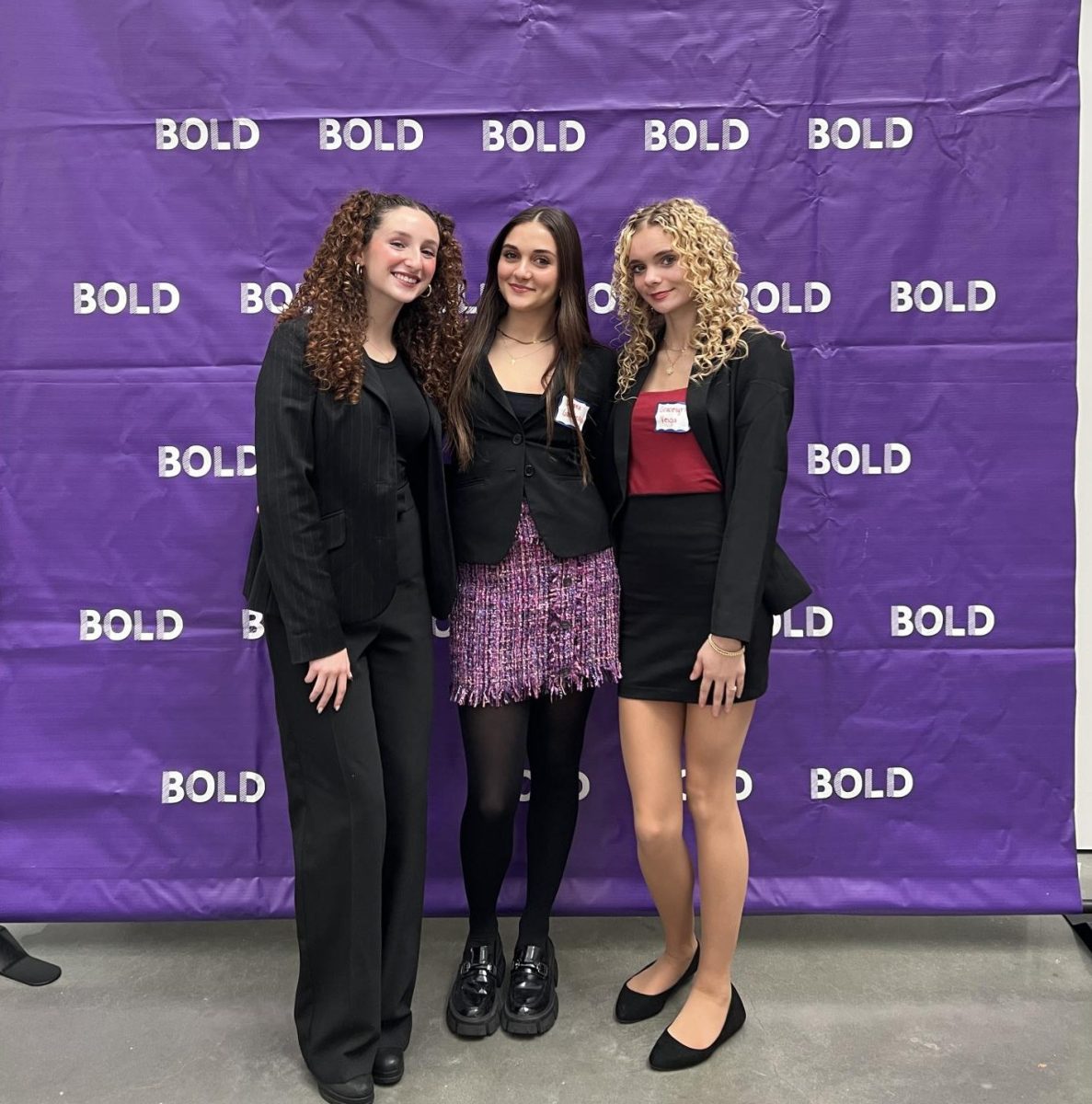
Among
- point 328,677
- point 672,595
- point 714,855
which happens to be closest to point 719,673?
point 672,595

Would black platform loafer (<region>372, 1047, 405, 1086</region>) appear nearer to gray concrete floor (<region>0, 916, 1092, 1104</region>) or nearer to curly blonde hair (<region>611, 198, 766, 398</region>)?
gray concrete floor (<region>0, 916, 1092, 1104</region>)

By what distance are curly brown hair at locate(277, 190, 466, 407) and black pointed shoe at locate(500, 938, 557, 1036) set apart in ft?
4.09

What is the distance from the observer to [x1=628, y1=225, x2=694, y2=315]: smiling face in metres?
1.99

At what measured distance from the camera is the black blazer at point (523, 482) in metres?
2.06

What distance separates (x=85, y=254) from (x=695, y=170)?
1510 mm

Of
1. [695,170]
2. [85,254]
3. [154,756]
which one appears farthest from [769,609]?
[85,254]

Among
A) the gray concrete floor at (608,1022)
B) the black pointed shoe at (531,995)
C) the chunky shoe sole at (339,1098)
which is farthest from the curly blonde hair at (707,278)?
the chunky shoe sole at (339,1098)

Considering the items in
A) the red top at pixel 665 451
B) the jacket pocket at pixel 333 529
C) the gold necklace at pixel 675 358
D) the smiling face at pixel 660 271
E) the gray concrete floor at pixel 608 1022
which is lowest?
the gray concrete floor at pixel 608 1022

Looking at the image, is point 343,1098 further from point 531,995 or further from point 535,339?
point 535,339

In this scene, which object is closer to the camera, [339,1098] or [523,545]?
[339,1098]

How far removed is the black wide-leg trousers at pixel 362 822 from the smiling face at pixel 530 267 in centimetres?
50

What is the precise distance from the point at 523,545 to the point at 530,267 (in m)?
0.59

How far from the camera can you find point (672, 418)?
1.96 metres

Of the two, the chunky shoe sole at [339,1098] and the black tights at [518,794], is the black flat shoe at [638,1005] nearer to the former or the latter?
the black tights at [518,794]
